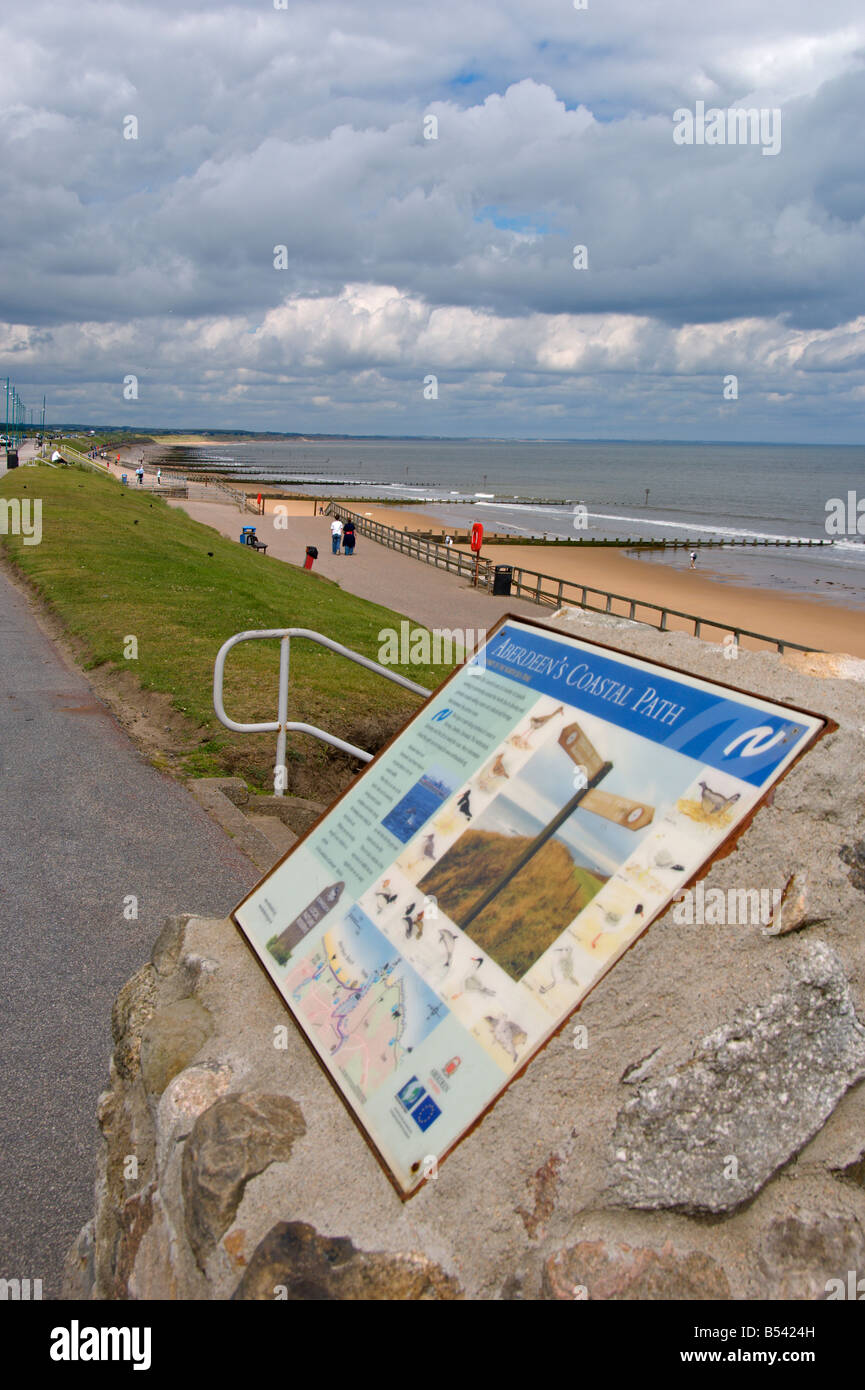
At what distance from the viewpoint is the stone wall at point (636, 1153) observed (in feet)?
7.51

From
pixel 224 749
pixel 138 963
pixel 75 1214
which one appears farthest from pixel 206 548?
pixel 75 1214

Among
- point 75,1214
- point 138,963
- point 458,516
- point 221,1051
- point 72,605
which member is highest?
point 458,516

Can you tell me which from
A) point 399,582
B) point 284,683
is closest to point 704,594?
point 399,582

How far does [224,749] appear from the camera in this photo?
9.27m

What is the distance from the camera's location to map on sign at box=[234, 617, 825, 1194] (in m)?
2.63

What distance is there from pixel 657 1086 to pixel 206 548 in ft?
87.0

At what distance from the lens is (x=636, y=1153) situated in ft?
7.65

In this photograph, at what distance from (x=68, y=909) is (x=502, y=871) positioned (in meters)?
3.85
